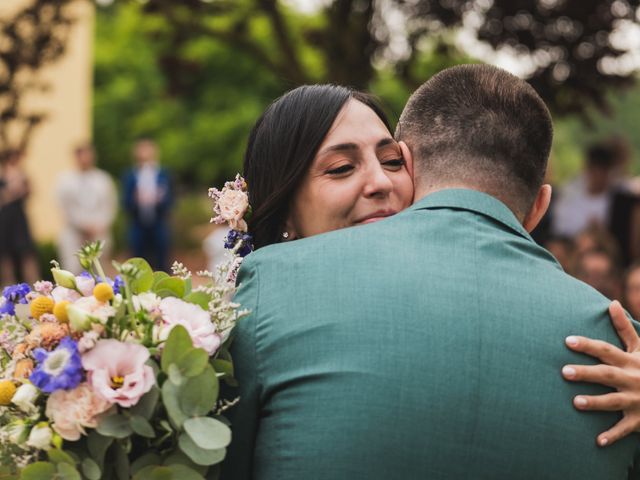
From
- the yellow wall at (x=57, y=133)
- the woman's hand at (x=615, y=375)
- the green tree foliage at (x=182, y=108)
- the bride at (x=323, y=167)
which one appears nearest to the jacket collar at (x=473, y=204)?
the woman's hand at (x=615, y=375)

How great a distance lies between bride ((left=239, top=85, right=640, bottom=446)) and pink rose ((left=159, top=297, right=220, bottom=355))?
762mm

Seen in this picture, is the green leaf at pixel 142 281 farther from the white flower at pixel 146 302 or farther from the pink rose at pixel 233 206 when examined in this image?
the pink rose at pixel 233 206

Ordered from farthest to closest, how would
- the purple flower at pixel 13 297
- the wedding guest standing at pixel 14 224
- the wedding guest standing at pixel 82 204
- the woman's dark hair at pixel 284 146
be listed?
1. the wedding guest standing at pixel 14 224
2. the wedding guest standing at pixel 82 204
3. the woman's dark hair at pixel 284 146
4. the purple flower at pixel 13 297

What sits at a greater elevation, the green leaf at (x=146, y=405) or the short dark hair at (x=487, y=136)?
the short dark hair at (x=487, y=136)

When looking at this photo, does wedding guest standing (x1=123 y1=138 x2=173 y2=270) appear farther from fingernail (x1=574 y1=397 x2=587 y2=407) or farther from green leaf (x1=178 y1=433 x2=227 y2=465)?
fingernail (x1=574 y1=397 x2=587 y2=407)

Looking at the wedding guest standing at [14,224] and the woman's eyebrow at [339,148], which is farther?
the wedding guest standing at [14,224]

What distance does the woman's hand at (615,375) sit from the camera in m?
2.27

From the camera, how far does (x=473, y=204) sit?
245cm

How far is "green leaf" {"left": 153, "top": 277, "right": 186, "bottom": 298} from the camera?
2.51 meters

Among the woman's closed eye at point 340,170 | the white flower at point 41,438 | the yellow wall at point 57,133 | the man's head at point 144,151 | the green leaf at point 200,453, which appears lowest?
the yellow wall at point 57,133

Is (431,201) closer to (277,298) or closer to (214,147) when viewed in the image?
(277,298)

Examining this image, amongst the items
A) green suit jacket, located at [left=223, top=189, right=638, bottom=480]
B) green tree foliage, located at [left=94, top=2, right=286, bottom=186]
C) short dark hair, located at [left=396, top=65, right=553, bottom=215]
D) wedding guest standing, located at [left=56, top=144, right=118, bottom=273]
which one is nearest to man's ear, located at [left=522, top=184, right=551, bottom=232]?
short dark hair, located at [left=396, top=65, right=553, bottom=215]

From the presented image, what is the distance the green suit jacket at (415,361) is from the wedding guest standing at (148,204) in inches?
464

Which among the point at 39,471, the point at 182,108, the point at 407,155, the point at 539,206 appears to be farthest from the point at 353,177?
the point at 182,108
